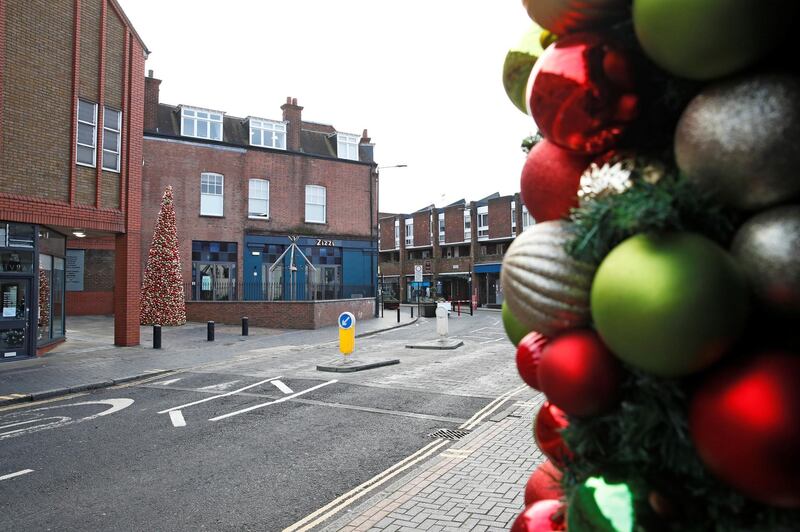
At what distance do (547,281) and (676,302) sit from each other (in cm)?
38

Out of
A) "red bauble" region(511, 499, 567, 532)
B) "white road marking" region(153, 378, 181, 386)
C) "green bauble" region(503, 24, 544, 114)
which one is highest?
"green bauble" region(503, 24, 544, 114)

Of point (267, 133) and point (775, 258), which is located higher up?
point (267, 133)

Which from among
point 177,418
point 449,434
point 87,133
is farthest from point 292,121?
point 449,434

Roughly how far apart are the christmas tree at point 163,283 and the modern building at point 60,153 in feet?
19.8

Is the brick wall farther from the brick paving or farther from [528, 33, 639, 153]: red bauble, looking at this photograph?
[528, 33, 639, 153]: red bauble

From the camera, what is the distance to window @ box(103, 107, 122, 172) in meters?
15.6

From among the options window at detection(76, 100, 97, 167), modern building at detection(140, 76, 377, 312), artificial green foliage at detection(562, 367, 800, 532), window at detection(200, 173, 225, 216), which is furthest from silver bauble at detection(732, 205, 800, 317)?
window at detection(200, 173, 225, 216)

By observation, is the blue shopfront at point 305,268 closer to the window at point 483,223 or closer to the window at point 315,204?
the window at point 315,204

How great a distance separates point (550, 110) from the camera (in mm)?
1365

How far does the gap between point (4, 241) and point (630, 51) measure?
15.7 metres

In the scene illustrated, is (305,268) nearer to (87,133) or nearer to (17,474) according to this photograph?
(87,133)

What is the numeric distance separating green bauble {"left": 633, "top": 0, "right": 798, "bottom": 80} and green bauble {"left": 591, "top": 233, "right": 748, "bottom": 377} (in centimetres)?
36

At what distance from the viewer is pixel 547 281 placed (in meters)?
1.36

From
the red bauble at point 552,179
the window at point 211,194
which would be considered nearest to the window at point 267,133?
the window at point 211,194
